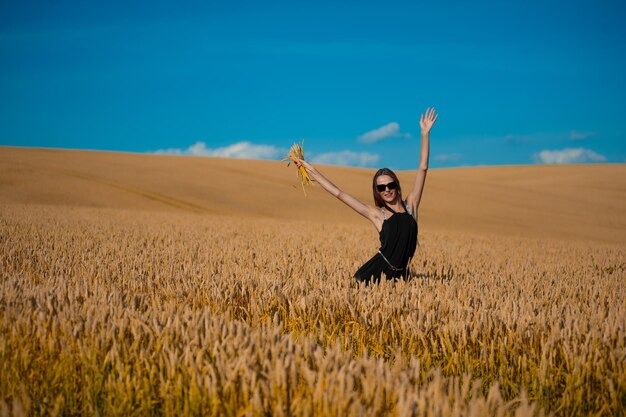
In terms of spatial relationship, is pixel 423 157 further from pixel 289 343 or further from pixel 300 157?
pixel 289 343

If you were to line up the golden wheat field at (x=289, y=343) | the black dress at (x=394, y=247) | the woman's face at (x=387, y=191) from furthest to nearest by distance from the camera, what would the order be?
the black dress at (x=394, y=247) → the woman's face at (x=387, y=191) → the golden wheat field at (x=289, y=343)

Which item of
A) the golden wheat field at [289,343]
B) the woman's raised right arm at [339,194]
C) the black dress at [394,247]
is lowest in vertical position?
the golden wheat field at [289,343]

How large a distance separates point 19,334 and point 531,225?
111 feet

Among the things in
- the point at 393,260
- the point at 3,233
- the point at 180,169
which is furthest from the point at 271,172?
the point at 393,260

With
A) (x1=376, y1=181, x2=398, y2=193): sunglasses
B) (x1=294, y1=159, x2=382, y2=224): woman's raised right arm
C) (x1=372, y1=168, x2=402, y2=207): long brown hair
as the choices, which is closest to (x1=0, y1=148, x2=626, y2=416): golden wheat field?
(x1=294, y1=159, x2=382, y2=224): woman's raised right arm

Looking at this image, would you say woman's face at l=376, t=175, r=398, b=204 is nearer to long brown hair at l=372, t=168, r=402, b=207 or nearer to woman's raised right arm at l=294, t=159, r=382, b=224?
long brown hair at l=372, t=168, r=402, b=207

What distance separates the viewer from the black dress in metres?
5.17

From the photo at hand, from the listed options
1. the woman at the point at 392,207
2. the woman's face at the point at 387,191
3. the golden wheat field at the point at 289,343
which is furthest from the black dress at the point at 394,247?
the golden wheat field at the point at 289,343

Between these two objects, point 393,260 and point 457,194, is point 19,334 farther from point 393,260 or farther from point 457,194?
point 457,194

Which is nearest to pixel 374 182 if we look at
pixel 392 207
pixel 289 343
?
pixel 392 207

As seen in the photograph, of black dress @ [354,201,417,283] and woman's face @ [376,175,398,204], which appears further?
black dress @ [354,201,417,283]

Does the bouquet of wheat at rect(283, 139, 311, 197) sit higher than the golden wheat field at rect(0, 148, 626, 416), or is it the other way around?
the bouquet of wheat at rect(283, 139, 311, 197)

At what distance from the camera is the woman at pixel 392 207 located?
5.04 metres

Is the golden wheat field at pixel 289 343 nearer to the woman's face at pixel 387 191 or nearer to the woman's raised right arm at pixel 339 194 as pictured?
the woman's raised right arm at pixel 339 194
